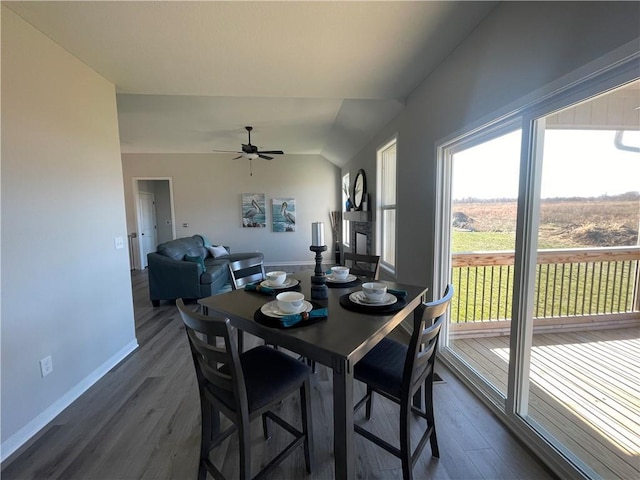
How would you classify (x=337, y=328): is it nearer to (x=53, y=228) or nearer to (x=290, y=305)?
(x=290, y=305)

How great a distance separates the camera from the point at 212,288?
3.96 metres

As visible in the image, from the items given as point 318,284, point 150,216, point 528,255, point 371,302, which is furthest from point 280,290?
point 150,216

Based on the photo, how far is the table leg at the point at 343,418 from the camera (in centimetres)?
101

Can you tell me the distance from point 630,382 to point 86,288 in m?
4.01

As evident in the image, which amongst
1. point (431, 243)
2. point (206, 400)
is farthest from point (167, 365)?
point (431, 243)

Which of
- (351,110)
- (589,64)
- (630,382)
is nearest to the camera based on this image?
(589,64)

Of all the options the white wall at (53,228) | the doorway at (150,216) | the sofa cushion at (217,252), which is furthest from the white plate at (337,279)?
the doorway at (150,216)

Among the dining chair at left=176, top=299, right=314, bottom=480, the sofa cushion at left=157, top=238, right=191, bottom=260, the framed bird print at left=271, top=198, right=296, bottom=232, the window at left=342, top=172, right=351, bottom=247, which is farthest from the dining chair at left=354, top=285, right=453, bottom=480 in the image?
the framed bird print at left=271, top=198, right=296, bottom=232

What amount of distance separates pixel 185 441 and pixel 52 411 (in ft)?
3.24

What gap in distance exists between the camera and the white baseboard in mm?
1522

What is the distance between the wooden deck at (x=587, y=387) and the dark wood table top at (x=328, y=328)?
1.12 m

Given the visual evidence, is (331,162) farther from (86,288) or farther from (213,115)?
(86,288)

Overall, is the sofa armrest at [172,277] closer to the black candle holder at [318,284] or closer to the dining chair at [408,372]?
the black candle holder at [318,284]

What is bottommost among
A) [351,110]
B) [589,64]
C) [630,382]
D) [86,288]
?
[630,382]
